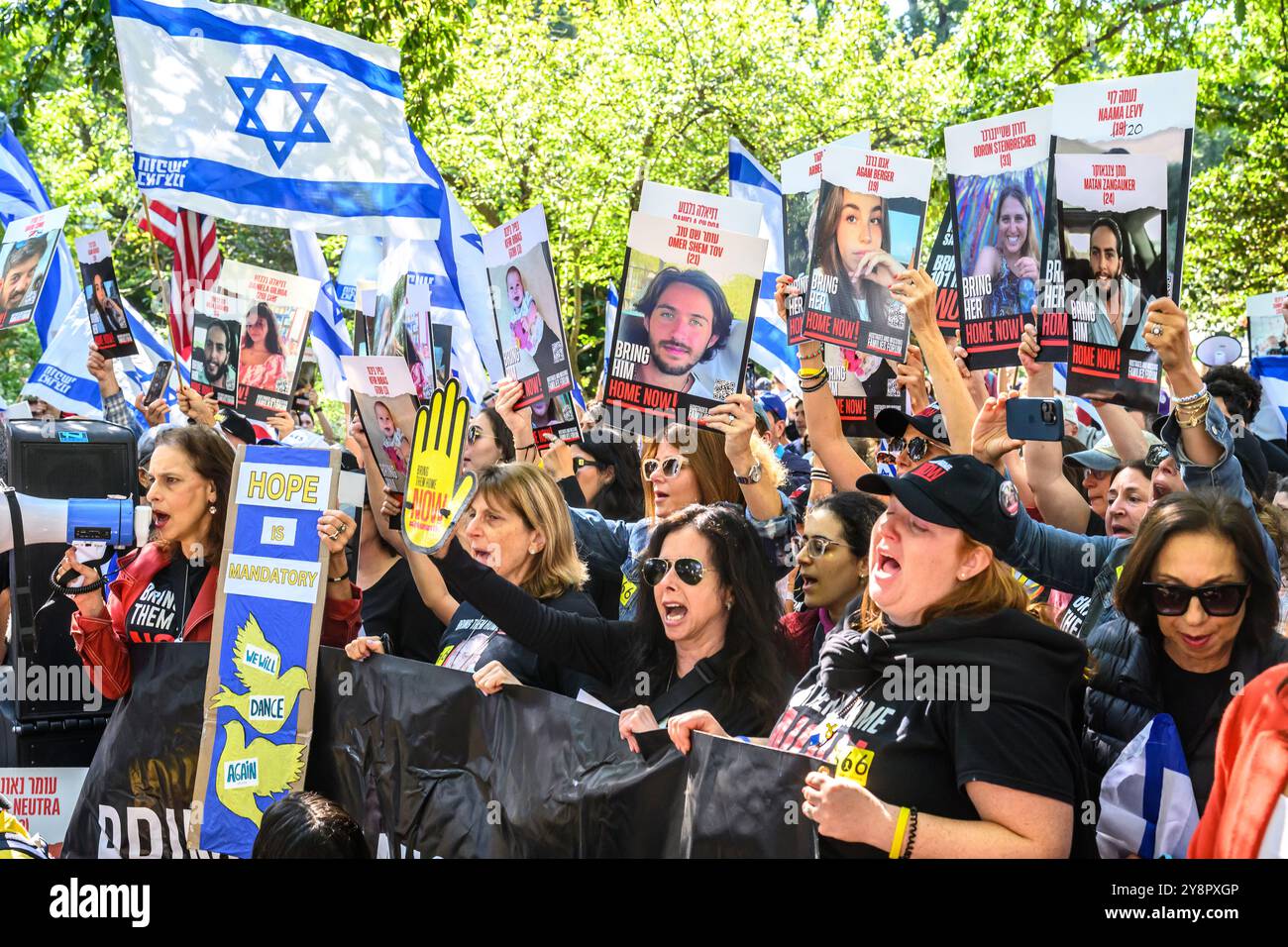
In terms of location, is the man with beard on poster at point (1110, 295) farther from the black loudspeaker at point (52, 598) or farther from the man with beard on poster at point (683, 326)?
the black loudspeaker at point (52, 598)

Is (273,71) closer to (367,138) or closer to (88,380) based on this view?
(367,138)

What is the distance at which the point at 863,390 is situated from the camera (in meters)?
5.95

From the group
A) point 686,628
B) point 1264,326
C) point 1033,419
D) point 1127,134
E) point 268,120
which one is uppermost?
point 268,120

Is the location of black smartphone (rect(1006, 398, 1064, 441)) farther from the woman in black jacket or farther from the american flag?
the american flag

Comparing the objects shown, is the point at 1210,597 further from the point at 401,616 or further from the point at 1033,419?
the point at 401,616

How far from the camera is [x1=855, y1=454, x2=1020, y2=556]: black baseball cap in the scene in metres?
3.33

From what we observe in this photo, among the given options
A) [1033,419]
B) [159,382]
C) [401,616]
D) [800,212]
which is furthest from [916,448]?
[159,382]

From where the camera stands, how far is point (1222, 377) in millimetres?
7020

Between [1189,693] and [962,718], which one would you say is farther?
[1189,693]

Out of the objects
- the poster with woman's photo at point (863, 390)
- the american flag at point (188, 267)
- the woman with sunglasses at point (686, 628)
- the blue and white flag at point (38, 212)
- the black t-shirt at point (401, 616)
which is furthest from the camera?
the blue and white flag at point (38, 212)

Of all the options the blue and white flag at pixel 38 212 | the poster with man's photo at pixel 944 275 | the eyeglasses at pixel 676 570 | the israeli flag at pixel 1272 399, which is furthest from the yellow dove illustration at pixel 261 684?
the blue and white flag at pixel 38 212

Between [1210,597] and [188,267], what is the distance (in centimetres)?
645

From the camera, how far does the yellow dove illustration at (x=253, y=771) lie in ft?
16.4
